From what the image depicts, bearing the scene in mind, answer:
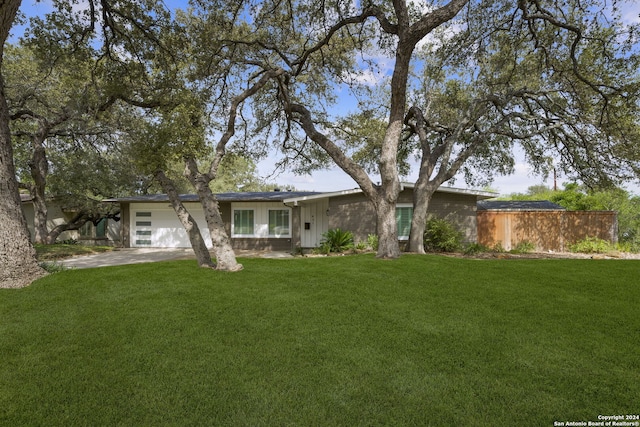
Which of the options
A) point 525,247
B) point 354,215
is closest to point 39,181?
point 354,215

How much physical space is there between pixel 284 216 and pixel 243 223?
2065mm

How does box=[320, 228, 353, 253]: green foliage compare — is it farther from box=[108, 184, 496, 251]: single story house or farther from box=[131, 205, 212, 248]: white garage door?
box=[131, 205, 212, 248]: white garage door

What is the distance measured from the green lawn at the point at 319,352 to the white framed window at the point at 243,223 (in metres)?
10.5

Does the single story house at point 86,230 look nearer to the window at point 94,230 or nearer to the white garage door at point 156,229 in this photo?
the window at point 94,230

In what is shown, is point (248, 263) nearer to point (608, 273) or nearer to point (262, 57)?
point (262, 57)

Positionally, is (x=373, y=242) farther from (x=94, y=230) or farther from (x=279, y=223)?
(x=94, y=230)

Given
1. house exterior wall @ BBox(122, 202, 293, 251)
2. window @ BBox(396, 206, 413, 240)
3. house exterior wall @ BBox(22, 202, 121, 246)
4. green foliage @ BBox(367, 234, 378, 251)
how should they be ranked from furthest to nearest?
house exterior wall @ BBox(22, 202, 121, 246) → house exterior wall @ BBox(122, 202, 293, 251) → window @ BBox(396, 206, 413, 240) → green foliage @ BBox(367, 234, 378, 251)

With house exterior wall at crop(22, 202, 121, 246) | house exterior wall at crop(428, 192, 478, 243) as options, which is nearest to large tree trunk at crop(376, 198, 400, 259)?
house exterior wall at crop(428, 192, 478, 243)

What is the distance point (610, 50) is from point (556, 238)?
7.53 m

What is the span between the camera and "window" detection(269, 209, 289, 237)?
1670 cm

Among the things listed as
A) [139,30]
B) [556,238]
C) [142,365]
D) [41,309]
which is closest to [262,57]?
[139,30]

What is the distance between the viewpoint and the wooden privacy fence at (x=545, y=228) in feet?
46.8

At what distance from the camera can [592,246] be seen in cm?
1340

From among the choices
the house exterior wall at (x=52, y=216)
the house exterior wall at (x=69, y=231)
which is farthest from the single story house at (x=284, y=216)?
the house exterior wall at (x=52, y=216)
